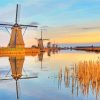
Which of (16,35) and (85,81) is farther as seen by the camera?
(16,35)

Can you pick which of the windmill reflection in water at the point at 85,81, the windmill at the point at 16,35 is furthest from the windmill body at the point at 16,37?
the windmill reflection in water at the point at 85,81

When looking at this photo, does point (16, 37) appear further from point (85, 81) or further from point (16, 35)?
point (85, 81)

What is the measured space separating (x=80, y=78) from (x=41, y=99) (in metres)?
3.28

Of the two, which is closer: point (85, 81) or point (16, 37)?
point (85, 81)

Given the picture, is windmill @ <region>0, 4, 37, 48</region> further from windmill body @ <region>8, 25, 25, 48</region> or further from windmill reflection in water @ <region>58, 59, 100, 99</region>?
windmill reflection in water @ <region>58, 59, 100, 99</region>

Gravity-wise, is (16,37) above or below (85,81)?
above

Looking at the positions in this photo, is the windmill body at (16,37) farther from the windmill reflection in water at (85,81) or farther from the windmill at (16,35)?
the windmill reflection in water at (85,81)

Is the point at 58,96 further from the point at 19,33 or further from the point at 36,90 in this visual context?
the point at 19,33

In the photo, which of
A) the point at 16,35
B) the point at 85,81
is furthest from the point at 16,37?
the point at 85,81

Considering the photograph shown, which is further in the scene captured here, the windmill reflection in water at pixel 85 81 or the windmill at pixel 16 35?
the windmill at pixel 16 35

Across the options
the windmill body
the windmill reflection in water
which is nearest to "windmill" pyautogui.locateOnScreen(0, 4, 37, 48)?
the windmill body

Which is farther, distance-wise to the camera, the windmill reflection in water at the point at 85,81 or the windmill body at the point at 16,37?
the windmill body at the point at 16,37

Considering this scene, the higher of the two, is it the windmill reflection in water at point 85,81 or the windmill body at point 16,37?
the windmill body at point 16,37

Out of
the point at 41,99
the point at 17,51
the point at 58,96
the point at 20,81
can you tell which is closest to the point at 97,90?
the point at 58,96
